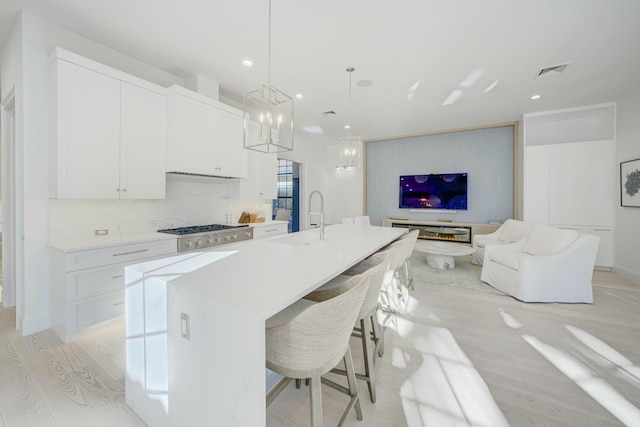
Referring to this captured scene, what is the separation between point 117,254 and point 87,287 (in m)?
0.33

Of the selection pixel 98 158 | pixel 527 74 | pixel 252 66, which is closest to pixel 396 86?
pixel 527 74

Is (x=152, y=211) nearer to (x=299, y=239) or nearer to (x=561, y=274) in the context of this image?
(x=299, y=239)

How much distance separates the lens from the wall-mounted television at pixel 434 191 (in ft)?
19.6

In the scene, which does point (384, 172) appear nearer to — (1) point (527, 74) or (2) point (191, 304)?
(1) point (527, 74)

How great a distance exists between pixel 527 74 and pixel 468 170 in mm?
2839

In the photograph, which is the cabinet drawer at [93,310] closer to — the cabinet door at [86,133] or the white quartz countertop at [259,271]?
the cabinet door at [86,133]

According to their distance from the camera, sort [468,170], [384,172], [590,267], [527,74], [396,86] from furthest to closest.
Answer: [384,172] < [468,170] < [396,86] < [527,74] < [590,267]

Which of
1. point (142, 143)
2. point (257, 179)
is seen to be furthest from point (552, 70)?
point (142, 143)

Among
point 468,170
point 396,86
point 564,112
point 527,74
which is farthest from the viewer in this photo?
point 468,170

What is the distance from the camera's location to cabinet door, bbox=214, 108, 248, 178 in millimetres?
3425

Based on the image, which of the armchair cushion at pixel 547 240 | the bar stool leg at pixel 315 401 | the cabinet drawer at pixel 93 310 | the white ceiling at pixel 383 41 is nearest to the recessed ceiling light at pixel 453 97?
the white ceiling at pixel 383 41

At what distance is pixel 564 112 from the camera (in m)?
4.64

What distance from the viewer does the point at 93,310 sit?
2.26m

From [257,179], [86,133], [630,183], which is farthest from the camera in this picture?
[257,179]
